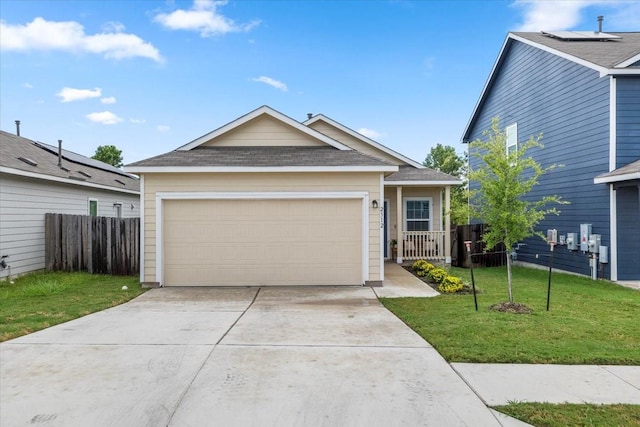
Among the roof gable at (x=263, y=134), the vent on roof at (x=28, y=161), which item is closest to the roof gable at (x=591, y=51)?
the roof gable at (x=263, y=134)

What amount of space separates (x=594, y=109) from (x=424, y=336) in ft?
30.7

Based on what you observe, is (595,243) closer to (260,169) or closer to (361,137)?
(361,137)

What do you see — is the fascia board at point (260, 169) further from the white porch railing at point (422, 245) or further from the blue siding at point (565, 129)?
the blue siding at point (565, 129)

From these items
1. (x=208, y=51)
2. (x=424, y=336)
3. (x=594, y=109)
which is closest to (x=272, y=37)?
(x=208, y=51)

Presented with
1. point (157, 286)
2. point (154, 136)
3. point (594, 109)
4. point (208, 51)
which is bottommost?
point (157, 286)

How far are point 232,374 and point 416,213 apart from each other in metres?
11.5

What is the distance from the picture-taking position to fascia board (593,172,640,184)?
30.0 feet

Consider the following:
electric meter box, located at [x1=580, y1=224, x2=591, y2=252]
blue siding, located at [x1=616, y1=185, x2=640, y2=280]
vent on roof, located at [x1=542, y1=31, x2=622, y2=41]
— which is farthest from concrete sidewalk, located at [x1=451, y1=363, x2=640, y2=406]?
vent on roof, located at [x1=542, y1=31, x2=622, y2=41]

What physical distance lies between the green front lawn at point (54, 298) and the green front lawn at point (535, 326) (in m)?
5.51

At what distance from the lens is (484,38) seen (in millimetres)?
19844

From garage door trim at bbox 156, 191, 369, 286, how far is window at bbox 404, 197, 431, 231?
5.30 m

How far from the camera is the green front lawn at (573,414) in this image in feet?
10.5

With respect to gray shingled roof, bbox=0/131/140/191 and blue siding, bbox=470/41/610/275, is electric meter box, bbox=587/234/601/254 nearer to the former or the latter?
blue siding, bbox=470/41/610/275

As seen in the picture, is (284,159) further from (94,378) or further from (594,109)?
(594,109)
